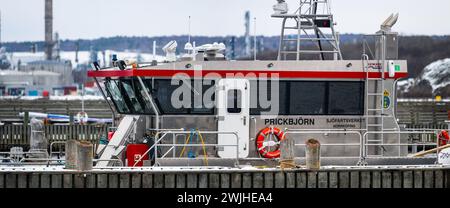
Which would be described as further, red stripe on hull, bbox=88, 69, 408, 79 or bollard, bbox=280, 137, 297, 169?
red stripe on hull, bbox=88, 69, 408, 79

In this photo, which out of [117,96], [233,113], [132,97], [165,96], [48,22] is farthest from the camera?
[48,22]

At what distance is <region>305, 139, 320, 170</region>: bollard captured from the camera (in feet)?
58.4

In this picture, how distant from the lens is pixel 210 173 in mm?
17938

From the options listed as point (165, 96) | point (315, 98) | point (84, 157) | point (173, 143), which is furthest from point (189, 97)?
point (84, 157)

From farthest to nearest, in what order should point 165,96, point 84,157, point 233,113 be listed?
1. point 233,113
2. point 165,96
3. point 84,157

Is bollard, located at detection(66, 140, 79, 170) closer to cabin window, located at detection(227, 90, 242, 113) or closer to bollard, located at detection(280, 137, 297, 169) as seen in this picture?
cabin window, located at detection(227, 90, 242, 113)

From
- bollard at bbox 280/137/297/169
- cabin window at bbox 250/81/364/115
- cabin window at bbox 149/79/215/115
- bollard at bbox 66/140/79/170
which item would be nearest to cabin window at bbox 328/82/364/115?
cabin window at bbox 250/81/364/115

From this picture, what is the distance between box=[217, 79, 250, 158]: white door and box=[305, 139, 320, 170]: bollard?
203 centimetres

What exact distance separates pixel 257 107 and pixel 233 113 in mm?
509

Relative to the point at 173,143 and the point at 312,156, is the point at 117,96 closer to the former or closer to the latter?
the point at 173,143

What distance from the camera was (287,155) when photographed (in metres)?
18.0

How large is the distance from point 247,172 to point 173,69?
284 cm

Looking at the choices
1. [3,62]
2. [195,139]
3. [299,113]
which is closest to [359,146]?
[299,113]
